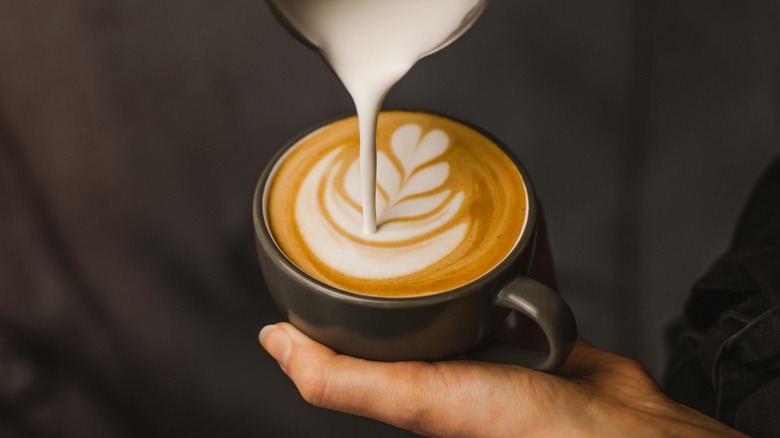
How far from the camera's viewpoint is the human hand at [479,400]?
0.72m

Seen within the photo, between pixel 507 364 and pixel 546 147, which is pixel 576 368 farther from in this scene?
pixel 546 147

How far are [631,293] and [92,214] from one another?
932 mm

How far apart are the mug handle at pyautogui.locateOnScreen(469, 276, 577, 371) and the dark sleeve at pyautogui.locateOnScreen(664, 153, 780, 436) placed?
0.70 feet

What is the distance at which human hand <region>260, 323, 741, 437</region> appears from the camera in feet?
2.37

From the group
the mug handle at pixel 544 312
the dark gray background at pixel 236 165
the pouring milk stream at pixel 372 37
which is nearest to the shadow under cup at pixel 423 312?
the mug handle at pixel 544 312

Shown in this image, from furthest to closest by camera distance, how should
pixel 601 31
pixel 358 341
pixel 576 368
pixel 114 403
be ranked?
pixel 601 31
pixel 114 403
pixel 576 368
pixel 358 341

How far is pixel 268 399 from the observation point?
1.23 meters

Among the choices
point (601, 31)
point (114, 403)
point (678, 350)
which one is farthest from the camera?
point (601, 31)

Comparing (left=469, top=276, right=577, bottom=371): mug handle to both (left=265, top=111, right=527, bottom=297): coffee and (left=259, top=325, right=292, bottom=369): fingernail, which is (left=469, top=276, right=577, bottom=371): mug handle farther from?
(left=259, top=325, right=292, bottom=369): fingernail

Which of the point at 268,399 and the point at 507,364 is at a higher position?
the point at 507,364

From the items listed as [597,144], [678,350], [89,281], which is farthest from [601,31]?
[89,281]

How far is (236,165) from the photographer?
130cm

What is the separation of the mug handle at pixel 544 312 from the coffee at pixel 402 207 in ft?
0.13

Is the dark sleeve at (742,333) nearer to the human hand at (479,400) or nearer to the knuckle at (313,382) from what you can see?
the human hand at (479,400)
